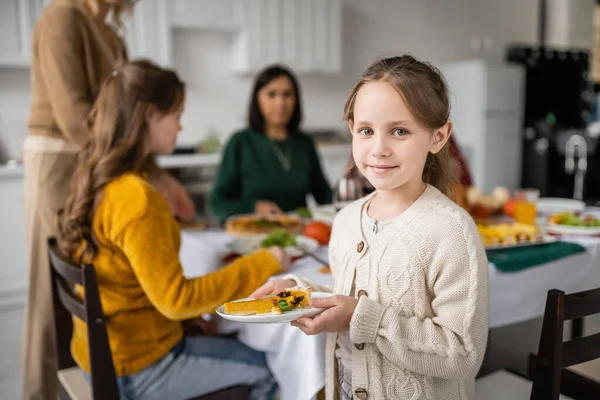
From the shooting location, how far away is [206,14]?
4270 millimetres

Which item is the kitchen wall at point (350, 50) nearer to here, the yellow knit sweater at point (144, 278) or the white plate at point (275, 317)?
the yellow knit sweater at point (144, 278)

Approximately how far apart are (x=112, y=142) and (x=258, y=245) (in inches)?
20.0

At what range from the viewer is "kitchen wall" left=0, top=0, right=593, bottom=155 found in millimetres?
4547

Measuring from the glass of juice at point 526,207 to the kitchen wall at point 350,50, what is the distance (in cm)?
287

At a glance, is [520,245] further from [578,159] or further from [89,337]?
[578,159]

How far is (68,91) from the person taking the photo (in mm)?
1815

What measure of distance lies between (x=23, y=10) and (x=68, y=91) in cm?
217

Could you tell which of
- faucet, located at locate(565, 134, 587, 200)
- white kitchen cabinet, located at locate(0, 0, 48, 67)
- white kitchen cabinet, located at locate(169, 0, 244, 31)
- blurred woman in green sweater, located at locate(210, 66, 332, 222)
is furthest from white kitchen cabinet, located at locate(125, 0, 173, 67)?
faucet, located at locate(565, 134, 587, 200)

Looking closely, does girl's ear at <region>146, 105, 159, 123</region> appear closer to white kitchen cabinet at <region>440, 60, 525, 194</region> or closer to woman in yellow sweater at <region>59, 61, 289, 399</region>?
woman in yellow sweater at <region>59, 61, 289, 399</region>

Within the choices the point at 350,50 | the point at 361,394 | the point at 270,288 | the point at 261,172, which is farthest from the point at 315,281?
the point at 350,50

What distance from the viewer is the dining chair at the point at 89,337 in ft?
3.73

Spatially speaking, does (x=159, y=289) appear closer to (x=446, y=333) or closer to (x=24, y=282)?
(x=446, y=333)

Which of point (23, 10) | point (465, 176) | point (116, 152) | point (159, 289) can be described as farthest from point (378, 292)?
point (23, 10)

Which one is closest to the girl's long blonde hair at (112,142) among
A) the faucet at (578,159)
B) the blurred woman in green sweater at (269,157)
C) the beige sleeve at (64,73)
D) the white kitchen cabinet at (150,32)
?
the beige sleeve at (64,73)
